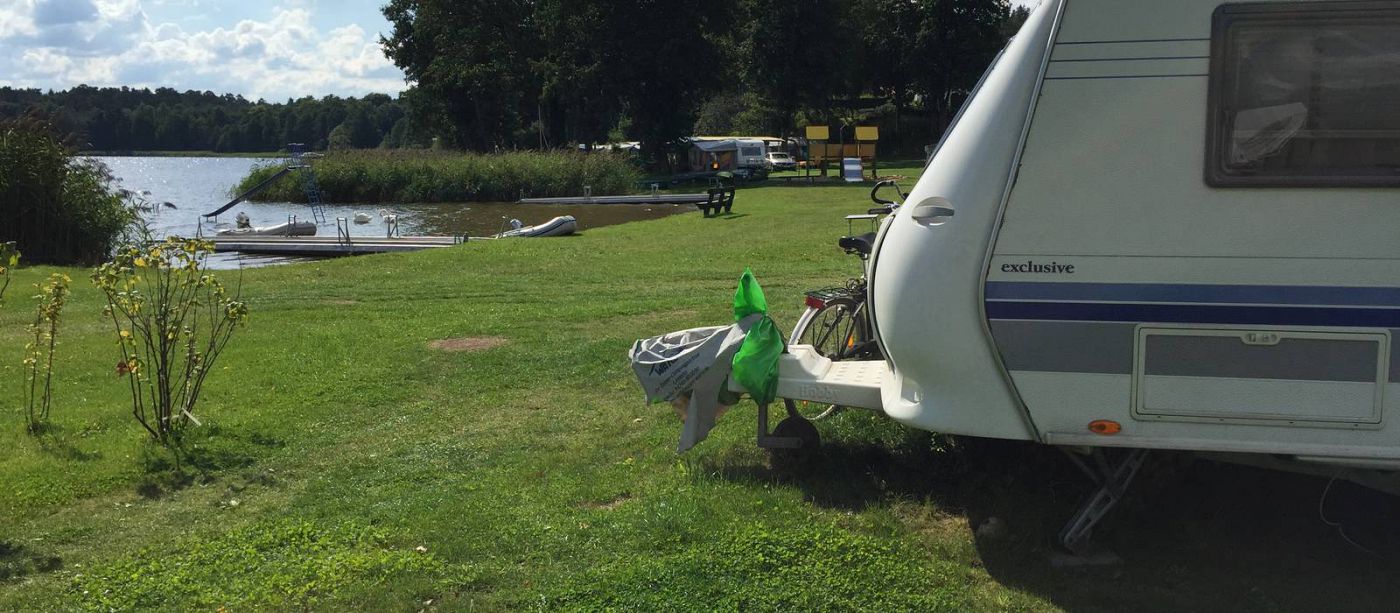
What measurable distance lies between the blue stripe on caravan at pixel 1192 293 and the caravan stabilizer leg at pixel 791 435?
5.98 ft

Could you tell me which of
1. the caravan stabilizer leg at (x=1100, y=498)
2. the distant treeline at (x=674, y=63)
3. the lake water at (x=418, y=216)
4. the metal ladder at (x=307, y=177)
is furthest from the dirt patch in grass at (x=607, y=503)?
the distant treeline at (x=674, y=63)

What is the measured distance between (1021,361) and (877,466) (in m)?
1.62

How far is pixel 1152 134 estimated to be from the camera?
4199mm

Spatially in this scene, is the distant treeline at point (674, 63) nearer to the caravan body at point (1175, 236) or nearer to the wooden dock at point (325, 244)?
the wooden dock at point (325, 244)

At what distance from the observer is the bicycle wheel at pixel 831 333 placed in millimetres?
6343

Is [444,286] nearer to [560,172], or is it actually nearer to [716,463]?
[716,463]

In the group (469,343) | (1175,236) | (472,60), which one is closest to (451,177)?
(472,60)

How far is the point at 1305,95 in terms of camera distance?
4.07 metres

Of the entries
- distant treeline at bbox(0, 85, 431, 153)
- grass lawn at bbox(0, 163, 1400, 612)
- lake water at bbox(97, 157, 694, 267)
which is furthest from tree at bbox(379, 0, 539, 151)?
grass lawn at bbox(0, 163, 1400, 612)

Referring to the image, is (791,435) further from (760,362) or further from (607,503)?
(607,503)

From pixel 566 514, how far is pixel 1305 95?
3755 millimetres

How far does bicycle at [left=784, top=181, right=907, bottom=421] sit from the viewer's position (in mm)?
6215

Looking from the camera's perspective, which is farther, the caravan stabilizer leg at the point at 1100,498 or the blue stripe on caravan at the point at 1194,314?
the caravan stabilizer leg at the point at 1100,498

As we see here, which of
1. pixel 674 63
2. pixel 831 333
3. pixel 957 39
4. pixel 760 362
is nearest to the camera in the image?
pixel 760 362
